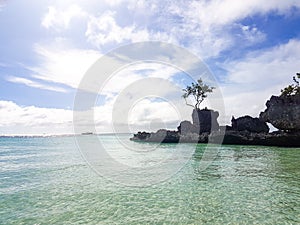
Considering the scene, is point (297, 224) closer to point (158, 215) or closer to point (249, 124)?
point (158, 215)

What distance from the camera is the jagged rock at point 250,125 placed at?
52472mm

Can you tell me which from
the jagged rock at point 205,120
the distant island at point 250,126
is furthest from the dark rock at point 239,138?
the jagged rock at point 205,120

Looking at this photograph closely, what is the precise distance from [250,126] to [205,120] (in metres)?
12.0

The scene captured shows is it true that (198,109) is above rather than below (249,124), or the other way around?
above

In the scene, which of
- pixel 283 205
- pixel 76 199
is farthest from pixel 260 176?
pixel 76 199

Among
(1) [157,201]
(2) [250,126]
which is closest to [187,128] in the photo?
(2) [250,126]

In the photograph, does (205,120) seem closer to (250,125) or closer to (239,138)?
(250,125)

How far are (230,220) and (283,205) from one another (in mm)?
2783

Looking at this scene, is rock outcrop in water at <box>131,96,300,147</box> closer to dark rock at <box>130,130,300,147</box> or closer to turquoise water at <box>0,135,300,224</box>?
dark rock at <box>130,130,300,147</box>

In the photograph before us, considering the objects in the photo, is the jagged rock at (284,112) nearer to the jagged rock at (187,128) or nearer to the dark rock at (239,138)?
the dark rock at (239,138)

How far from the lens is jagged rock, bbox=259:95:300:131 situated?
42.4 metres

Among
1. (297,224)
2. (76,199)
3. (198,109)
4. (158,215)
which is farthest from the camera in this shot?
(198,109)

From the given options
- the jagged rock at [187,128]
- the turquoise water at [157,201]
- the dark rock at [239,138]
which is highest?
the jagged rock at [187,128]

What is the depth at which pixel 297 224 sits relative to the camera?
22.2 ft
